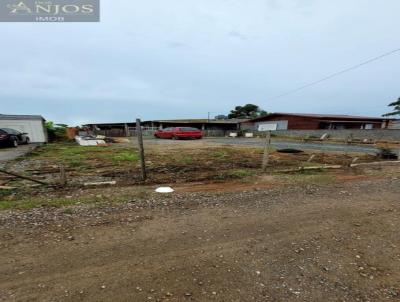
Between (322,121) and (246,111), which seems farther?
(246,111)

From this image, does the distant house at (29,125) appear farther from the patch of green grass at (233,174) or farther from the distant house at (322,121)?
the distant house at (322,121)

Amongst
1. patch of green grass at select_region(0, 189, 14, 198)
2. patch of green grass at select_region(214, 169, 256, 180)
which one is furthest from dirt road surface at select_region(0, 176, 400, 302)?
patch of green grass at select_region(214, 169, 256, 180)

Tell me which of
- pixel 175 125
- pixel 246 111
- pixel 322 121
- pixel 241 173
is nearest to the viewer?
pixel 241 173

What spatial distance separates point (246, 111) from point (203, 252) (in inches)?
2814

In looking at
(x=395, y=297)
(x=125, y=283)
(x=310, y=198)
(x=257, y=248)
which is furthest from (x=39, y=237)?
(x=310, y=198)

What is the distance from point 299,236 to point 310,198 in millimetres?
2067

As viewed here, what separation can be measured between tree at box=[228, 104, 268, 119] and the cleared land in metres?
67.3

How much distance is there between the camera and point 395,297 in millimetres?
2514

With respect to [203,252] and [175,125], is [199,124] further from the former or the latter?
[203,252]

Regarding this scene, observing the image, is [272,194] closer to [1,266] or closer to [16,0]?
[1,266]

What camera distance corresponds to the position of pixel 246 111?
72.4 m

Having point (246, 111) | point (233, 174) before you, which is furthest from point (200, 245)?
point (246, 111)

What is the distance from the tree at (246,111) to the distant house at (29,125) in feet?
181

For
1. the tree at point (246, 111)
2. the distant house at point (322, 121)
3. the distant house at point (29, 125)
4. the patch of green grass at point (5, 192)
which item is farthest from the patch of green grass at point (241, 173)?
the tree at point (246, 111)
